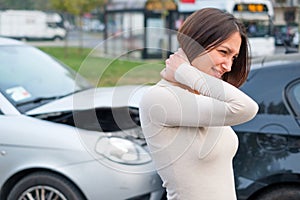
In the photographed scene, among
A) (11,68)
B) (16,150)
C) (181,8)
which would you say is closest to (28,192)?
(16,150)

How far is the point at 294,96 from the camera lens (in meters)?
3.21

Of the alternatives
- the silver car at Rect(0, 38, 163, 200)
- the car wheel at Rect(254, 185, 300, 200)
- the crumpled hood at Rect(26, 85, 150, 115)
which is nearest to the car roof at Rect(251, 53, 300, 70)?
the car wheel at Rect(254, 185, 300, 200)

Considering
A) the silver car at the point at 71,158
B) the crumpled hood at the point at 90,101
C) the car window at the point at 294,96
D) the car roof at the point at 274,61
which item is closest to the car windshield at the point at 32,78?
the crumpled hood at the point at 90,101

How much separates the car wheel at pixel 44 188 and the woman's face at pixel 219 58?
213 centimetres

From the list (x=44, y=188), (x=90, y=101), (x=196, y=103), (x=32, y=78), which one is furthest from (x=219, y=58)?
(x=32, y=78)

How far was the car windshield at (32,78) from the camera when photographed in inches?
159

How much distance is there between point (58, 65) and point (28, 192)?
1.62 metres

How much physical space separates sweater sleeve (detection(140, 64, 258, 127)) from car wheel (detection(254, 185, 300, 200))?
1666 millimetres

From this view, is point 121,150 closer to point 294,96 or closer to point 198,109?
point 294,96

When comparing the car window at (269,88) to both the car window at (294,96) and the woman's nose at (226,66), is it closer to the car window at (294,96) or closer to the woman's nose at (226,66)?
the car window at (294,96)

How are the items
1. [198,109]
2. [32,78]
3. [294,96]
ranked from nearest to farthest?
[198,109] → [294,96] → [32,78]

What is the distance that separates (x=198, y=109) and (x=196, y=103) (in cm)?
2

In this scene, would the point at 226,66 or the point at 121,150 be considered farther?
the point at 121,150

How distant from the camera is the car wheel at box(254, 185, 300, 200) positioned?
303 cm
